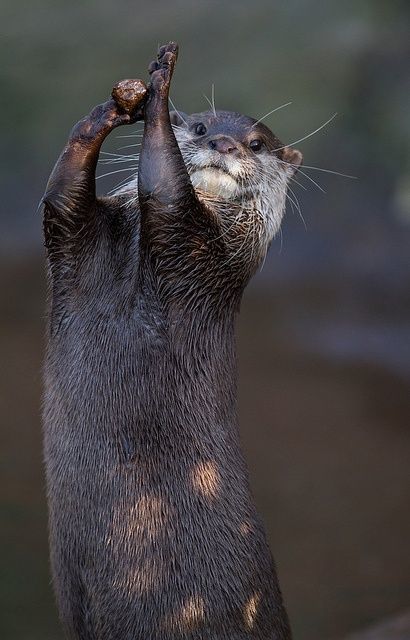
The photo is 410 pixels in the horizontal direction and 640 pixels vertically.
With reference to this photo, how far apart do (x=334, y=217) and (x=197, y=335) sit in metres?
6.16

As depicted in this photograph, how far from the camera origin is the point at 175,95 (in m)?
10.5

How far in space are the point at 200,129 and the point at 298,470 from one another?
369 centimetres

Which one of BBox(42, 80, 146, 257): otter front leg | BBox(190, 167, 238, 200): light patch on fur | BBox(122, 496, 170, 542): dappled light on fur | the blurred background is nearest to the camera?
BBox(122, 496, 170, 542): dappled light on fur

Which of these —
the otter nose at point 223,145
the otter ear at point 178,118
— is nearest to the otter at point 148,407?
the otter nose at point 223,145

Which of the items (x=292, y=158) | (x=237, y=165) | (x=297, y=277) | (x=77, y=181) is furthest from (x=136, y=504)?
(x=297, y=277)

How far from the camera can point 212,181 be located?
4.07 metres

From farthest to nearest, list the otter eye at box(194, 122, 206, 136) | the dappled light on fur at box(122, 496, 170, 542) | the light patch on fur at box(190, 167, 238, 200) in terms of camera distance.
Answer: the otter eye at box(194, 122, 206, 136), the light patch on fur at box(190, 167, 238, 200), the dappled light on fur at box(122, 496, 170, 542)

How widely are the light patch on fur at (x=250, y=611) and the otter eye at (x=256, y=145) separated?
1670 millimetres

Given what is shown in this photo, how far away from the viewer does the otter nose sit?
4.08m

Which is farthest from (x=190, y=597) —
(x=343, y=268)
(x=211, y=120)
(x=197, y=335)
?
(x=343, y=268)

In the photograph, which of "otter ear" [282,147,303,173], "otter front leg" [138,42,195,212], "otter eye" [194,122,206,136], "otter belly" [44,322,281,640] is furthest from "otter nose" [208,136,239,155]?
"otter belly" [44,322,281,640]

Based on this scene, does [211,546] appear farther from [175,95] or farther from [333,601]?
[175,95]

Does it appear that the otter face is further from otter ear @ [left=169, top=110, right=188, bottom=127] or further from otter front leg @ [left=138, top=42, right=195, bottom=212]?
otter front leg @ [left=138, top=42, right=195, bottom=212]

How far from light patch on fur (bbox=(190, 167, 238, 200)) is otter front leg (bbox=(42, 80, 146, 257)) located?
1.19 feet
